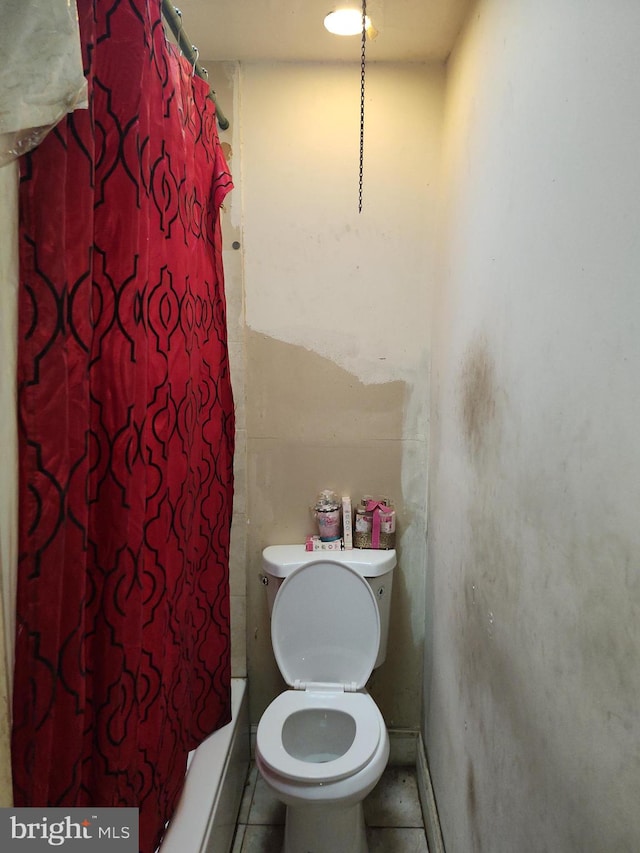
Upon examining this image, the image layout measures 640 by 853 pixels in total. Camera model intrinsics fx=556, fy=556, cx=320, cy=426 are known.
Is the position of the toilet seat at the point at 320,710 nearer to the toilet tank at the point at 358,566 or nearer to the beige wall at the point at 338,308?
the toilet tank at the point at 358,566

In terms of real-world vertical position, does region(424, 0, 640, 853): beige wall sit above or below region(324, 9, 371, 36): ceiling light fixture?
below

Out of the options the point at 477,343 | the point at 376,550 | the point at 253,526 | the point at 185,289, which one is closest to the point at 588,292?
the point at 477,343

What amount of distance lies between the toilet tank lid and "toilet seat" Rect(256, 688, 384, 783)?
370 millimetres

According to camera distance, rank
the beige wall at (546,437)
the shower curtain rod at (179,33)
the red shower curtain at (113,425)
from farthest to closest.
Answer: the shower curtain rod at (179,33), the red shower curtain at (113,425), the beige wall at (546,437)

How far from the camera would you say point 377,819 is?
5.88 ft

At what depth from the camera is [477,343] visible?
130cm

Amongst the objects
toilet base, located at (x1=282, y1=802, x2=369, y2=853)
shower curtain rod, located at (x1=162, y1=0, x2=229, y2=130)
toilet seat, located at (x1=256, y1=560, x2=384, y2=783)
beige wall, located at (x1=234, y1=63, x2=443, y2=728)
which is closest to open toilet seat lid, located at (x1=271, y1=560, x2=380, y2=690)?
toilet seat, located at (x1=256, y1=560, x2=384, y2=783)

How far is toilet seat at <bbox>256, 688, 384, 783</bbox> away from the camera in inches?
55.1

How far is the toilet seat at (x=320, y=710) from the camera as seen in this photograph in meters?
1.40

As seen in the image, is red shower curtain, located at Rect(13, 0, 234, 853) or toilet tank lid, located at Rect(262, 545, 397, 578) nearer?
red shower curtain, located at Rect(13, 0, 234, 853)

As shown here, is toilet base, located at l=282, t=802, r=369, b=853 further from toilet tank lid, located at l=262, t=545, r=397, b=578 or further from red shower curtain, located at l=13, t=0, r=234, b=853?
toilet tank lid, located at l=262, t=545, r=397, b=578

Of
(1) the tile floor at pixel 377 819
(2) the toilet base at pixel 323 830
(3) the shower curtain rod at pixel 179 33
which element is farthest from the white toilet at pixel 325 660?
(3) the shower curtain rod at pixel 179 33

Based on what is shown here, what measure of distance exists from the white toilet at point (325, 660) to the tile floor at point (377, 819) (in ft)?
0.51

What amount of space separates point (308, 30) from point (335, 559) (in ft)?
5.22
